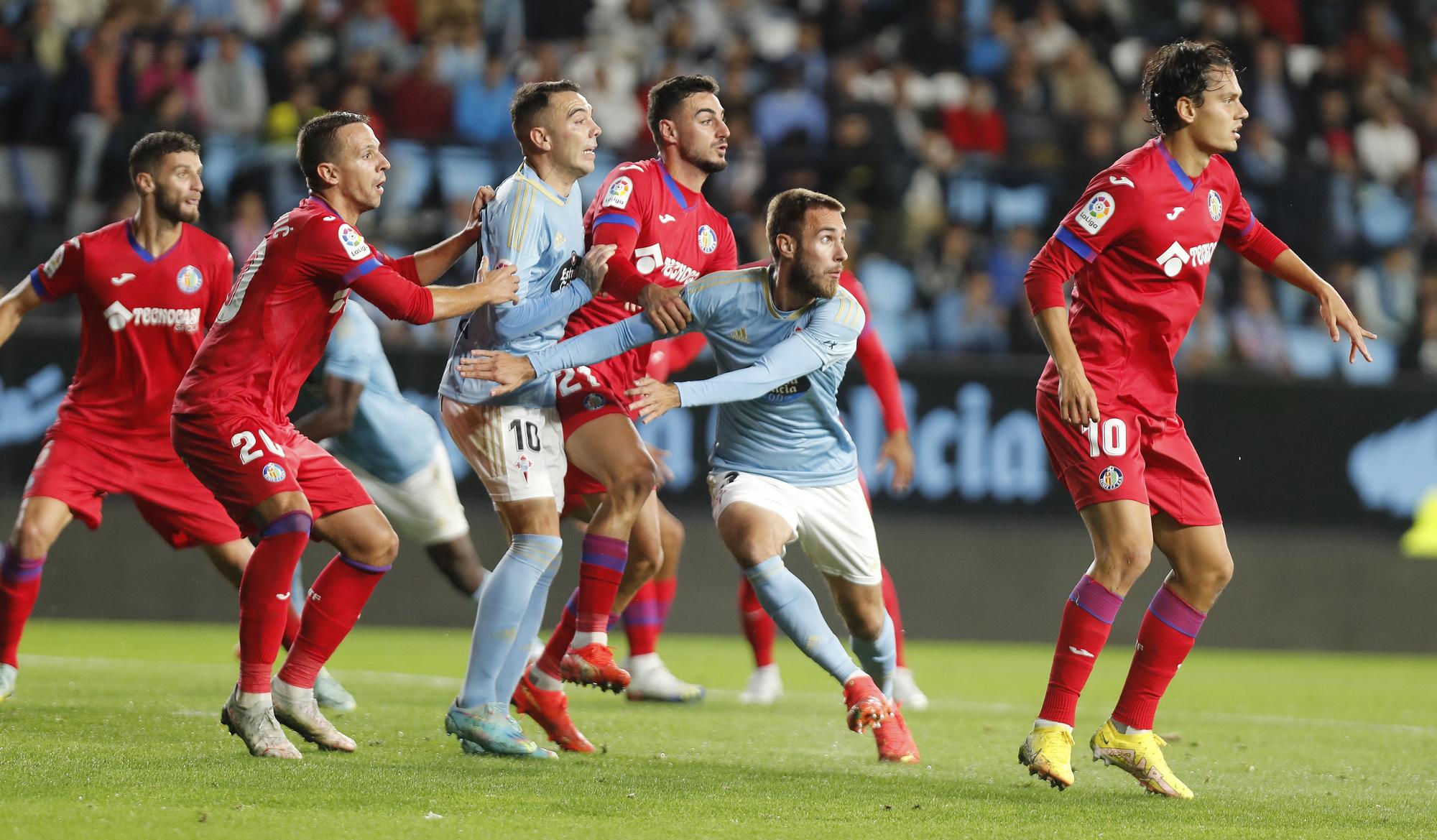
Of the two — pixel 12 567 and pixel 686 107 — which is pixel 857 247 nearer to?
pixel 686 107

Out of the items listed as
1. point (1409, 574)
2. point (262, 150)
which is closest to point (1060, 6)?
point (1409, 574)

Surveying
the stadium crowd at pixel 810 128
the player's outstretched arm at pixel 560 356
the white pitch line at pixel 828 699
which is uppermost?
the stadium crowd at pixel 810 128

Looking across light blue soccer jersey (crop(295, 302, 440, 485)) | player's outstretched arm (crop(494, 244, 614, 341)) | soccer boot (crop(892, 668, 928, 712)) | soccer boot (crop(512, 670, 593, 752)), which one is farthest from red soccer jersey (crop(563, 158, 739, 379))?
soccer boot (crop(892, 668, 928, 712))

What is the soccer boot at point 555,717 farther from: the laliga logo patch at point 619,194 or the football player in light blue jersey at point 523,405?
the laliga logo patch at point 619,194

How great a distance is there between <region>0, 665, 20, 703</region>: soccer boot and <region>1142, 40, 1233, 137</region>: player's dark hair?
4.80 metres

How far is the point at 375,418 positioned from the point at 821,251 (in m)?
3.35

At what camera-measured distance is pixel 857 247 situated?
12953 mm

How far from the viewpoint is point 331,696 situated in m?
7.18

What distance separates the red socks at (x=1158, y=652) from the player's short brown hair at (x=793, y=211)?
1679mm

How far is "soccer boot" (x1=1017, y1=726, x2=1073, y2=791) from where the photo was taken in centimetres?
522

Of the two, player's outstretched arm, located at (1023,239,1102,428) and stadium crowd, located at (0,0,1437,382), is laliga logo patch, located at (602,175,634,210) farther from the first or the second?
stadium crowd, located at (0,0,1437,382)

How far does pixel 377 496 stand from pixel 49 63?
5.88m

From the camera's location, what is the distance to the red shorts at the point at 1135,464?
5297 mm

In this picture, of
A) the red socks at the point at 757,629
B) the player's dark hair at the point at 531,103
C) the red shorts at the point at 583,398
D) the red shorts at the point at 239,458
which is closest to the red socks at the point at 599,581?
the red shorts at the point at 583,398
